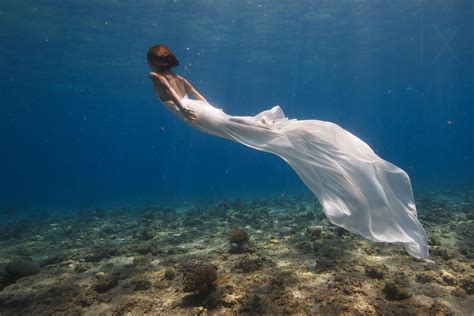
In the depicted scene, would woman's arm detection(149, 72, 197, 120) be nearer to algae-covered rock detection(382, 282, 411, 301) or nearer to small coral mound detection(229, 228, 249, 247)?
small coral mound detection(229, 228, 249, 247)

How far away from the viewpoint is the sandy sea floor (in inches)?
229

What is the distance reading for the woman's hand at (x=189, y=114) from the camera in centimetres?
570

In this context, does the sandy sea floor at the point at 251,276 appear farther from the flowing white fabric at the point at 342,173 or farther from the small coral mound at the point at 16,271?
the flowing white fabric at the point at 342,173

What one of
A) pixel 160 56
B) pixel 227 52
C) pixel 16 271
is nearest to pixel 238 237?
pixel 160 56

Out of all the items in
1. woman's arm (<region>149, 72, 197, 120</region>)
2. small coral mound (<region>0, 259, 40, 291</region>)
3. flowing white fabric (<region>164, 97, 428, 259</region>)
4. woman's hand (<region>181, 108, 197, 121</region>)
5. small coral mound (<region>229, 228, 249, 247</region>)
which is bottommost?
small coral mound (<region>0, 259, 40, 291</region>)

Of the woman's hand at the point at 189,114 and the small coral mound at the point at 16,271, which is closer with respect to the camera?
the woman's hand at the point at 189,114

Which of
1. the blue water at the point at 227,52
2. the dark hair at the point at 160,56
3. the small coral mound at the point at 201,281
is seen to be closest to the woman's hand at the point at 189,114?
the dark hair at the point at 160,56

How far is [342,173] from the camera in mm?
5168

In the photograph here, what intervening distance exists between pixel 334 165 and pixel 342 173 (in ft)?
0.65

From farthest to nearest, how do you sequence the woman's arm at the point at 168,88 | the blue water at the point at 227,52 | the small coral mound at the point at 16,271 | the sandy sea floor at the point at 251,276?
the blue water at the point at 227,52 < the small coral mound at the point at 16,271 < the sandy sea floor at the point at 251,276 < the woman's arm at the point at 168,88

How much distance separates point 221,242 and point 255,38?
2722 centimetres

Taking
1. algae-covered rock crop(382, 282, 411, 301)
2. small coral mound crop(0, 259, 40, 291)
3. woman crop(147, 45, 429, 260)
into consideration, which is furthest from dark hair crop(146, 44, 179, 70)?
small coral mound crop(0, 259, 40, 291)

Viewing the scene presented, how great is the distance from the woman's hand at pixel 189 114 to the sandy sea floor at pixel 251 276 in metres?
3.07

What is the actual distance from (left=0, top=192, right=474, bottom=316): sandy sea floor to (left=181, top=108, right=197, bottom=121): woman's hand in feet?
10.1
